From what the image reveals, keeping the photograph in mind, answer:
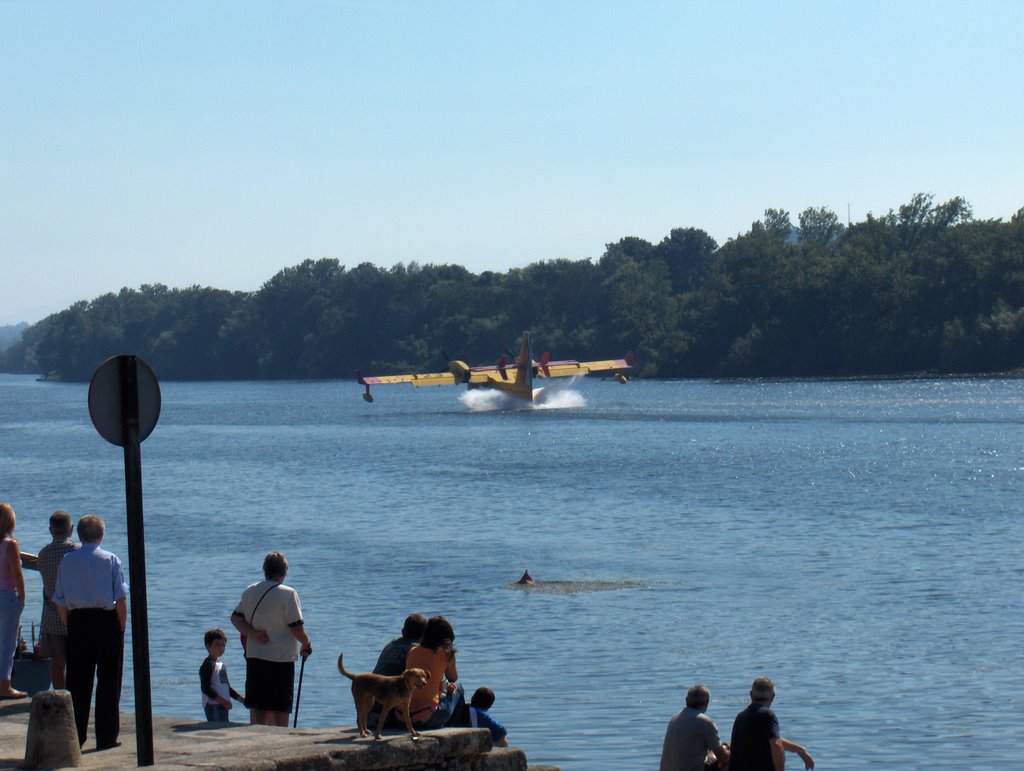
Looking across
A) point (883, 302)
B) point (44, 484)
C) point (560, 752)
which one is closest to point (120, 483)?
point (44, 484)

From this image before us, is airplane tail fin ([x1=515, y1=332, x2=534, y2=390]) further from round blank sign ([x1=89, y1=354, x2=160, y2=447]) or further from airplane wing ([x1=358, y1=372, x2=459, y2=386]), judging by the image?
round blank sign ([x1=89, y1=354, x2=160, y2=447])

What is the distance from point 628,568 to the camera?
100.0ft

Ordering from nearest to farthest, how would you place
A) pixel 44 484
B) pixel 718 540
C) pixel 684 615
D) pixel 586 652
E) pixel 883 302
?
1. pixel 586 652
2. pixel 684 615
3. pixel 718 540
4. pixel 44 484
5. pixel 883 302

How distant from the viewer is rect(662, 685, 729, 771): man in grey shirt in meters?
11.5

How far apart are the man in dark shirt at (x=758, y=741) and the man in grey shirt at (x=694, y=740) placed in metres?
0.33

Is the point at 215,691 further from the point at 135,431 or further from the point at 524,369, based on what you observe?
the point at 524,369

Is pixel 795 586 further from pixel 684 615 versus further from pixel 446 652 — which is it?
pixel 446 652

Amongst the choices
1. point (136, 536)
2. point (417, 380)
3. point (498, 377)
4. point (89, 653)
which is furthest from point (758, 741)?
point (498, 377)

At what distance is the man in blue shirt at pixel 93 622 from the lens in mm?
9984

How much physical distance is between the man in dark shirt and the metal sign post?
178 inches

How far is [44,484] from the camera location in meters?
55.8

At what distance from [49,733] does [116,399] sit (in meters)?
2.02

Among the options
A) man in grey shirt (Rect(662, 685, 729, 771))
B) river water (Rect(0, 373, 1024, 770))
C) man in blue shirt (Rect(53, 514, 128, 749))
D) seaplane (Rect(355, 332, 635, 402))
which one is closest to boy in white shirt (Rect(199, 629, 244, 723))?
man in blue shirt (Rect(53, 514, 128, 749))

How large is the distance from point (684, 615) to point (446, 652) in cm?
1485
